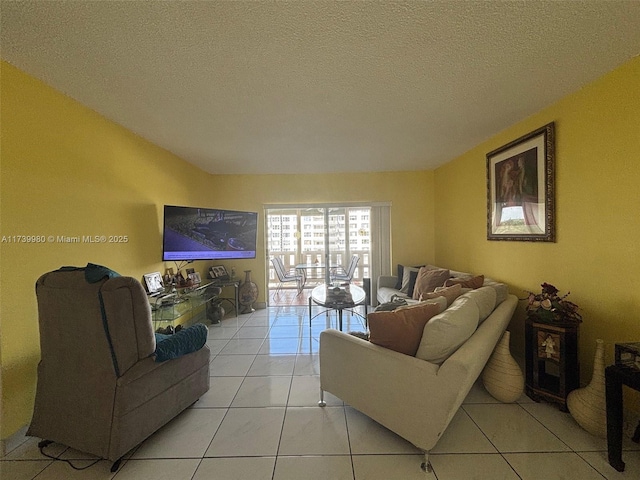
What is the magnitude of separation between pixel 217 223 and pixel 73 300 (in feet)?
7.72

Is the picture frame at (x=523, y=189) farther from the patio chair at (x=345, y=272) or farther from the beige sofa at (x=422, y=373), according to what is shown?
the patio chair at (x=345, y=272)

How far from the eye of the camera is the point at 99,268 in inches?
62.1

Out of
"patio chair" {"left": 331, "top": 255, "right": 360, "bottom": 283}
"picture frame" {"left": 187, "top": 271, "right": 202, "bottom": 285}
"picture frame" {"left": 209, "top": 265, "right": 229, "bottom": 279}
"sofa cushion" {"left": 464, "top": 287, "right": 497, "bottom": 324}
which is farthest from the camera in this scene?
"patio chair" {"left": 331, "top": 255, "right": 360, "bottom": 283}

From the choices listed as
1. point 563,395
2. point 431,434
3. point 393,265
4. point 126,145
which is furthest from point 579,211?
point 126,145

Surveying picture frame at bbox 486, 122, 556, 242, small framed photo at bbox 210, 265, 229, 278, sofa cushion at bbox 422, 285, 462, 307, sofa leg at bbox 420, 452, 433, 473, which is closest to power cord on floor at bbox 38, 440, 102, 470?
sofa leg at bbox 420, 452, 433, 473

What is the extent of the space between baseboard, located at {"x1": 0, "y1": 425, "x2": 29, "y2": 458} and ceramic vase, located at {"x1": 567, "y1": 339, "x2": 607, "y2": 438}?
12.2 feet

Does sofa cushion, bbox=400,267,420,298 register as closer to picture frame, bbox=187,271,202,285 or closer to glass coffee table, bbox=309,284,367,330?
glass coffee table, bbox=309,284,367,330

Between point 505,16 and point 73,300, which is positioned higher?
point 505,16

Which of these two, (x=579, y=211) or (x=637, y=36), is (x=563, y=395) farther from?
(x=637, y=36)

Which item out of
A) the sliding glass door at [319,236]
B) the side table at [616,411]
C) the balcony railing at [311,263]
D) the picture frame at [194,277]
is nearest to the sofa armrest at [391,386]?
the side table at [616,411]

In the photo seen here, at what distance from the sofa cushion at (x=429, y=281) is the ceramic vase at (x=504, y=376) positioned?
4.13 ft

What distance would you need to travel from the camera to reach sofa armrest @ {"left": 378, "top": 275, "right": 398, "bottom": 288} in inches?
176

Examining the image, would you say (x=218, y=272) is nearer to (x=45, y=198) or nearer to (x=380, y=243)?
(x=45, y=198)

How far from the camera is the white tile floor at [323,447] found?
151cm
